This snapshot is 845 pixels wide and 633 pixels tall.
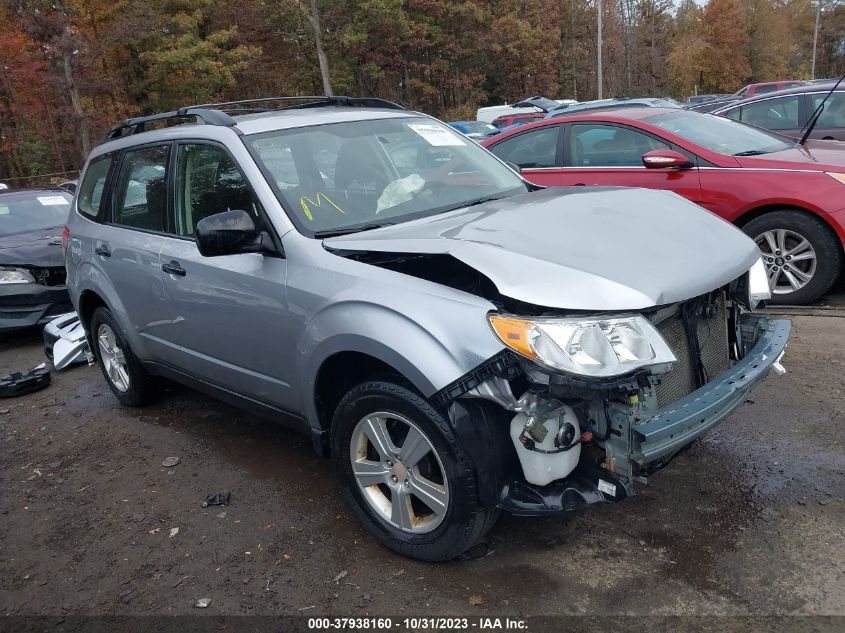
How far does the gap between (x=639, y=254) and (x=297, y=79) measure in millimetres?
39939

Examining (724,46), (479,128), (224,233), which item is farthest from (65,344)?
(724,46)

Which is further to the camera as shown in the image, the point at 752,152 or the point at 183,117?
the point at 752,152

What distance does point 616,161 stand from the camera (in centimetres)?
643

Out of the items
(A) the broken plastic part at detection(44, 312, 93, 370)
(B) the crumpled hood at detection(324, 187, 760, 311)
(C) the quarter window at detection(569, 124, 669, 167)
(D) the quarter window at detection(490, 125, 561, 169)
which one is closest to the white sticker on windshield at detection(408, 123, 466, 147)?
(B) the crumpled hood at detection(324, 187, 760, 311)

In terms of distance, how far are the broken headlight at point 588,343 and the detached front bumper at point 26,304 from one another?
A: 21.1 feet

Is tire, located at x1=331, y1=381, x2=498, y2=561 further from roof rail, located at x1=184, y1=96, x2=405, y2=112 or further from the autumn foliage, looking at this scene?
the autumn foliage

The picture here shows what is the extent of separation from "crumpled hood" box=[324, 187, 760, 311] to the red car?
2.59 metres

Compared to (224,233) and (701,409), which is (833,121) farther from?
(224,233)

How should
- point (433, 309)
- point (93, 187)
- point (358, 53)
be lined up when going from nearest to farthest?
point (433, 309) → point (93, 187) → point (358, 53)

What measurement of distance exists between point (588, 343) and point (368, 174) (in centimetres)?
170

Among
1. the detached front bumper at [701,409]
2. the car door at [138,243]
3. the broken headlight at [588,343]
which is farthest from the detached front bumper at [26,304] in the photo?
the detached front bumper at [701,409]

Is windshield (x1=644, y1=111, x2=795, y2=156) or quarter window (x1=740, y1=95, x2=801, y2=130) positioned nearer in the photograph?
windshield (x1=644, y1=111, x2=795, y2=156)

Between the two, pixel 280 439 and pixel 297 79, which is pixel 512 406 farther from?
pixel 297 79

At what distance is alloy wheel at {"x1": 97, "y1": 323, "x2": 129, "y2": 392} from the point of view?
5074 mm
